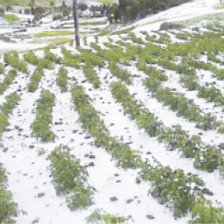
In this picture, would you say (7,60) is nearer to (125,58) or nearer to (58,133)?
(125,58)

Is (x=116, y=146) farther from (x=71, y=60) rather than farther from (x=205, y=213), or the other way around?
(x=71, y=60)

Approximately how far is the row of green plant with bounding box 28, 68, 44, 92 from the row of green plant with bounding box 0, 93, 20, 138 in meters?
1.37

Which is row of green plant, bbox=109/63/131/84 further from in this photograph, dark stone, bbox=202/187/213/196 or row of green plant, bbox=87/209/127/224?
row of green plant, bbox=87/209/127/224

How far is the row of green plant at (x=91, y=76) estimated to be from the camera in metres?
18.4

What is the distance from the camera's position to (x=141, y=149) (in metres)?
10.6

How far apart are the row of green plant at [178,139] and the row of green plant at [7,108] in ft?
13.9

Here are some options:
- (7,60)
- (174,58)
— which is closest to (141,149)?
(174,58)

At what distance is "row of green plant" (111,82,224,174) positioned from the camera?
29.9ft

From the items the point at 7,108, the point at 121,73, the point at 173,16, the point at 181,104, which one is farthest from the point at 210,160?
the point at 173,16

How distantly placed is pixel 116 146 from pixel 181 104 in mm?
3518

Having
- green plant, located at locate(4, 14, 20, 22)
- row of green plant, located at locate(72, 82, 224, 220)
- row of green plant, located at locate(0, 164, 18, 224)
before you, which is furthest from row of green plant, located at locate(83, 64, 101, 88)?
green plant, located at locate(4, 14, 20, 22)

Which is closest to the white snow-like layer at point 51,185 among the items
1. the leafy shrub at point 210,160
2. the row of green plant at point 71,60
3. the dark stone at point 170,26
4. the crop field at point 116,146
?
the crop field at point 116,146

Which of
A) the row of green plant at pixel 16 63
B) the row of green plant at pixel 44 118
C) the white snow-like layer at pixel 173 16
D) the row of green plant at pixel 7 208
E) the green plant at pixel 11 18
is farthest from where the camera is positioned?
the green plant at pixel 11 18

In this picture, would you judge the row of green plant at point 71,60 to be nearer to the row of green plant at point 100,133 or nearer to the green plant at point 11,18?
the row of green plant at point 100,133
